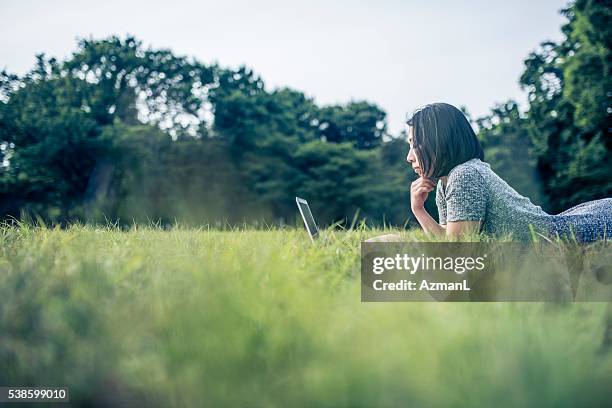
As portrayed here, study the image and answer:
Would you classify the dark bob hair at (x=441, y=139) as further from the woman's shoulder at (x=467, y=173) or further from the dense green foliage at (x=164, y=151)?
the dense green foliage at (x=164, y=151)

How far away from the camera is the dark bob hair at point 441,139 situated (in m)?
2.67

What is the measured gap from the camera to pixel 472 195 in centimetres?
247

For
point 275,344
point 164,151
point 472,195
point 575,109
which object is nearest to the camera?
point 275,344

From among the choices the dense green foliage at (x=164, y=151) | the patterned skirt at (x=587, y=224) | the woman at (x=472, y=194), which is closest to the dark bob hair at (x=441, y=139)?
the woman at (x=472, y=194)

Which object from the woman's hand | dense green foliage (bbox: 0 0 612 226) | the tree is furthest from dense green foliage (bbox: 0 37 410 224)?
the woman's hand

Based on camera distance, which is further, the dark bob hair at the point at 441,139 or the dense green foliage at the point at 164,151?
the dense green foliage at the point at 164,151

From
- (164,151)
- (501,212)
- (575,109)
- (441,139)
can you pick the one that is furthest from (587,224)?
(164,151)

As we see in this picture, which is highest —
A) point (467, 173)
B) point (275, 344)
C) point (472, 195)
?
point (467, 173)

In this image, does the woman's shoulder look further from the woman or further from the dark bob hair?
the dark bob hair

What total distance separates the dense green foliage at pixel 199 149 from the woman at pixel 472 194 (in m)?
18.6

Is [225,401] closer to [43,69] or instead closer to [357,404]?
Answer: [357,404]

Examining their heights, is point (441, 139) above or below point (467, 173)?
above

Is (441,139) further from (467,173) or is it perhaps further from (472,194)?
(472,194)

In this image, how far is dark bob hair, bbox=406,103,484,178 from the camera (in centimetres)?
267
